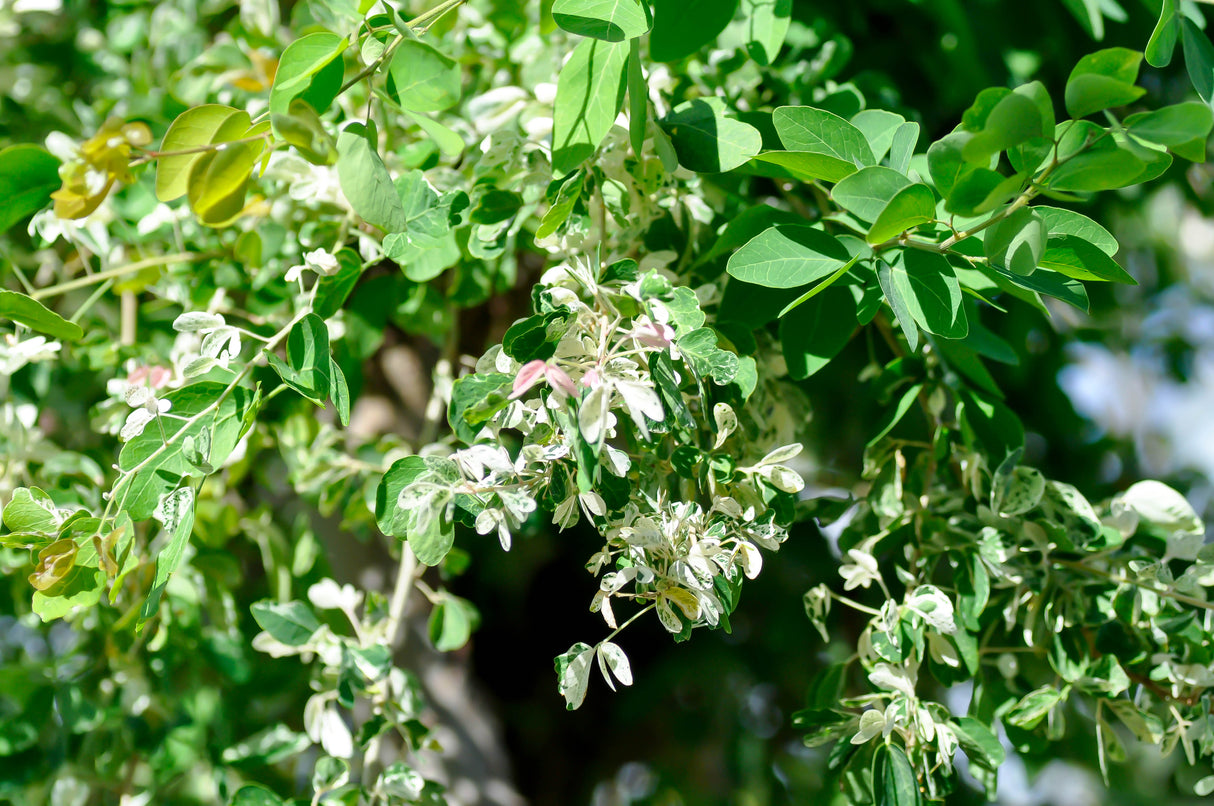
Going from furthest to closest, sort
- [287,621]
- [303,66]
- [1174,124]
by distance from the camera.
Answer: [287,621]
[303,66]
[1174,124]

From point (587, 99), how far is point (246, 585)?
46.3 inches

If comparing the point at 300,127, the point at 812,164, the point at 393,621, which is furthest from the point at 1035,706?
the point at 300,127

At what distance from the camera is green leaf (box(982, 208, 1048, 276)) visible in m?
0.44

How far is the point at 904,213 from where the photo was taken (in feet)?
1.57

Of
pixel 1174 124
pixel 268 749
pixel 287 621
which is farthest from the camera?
pixel 268 749

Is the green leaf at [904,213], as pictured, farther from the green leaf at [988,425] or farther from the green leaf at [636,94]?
the green leaf at [988,425]

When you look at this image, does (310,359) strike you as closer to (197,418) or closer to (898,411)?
(197,418)

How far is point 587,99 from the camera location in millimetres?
539

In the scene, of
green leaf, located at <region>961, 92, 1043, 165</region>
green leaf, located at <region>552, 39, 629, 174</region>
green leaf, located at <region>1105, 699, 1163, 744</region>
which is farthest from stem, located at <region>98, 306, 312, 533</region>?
green leaf, located at <region>1105, 699, 1163, 744</region>

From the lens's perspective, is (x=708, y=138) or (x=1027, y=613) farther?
(x=1027, y=613)

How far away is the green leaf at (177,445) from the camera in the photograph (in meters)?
0.53

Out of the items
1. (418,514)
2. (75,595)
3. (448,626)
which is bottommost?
(448,626)

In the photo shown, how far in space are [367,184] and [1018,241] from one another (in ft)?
1.18

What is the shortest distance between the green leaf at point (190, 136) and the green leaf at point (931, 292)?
41 centimetres
